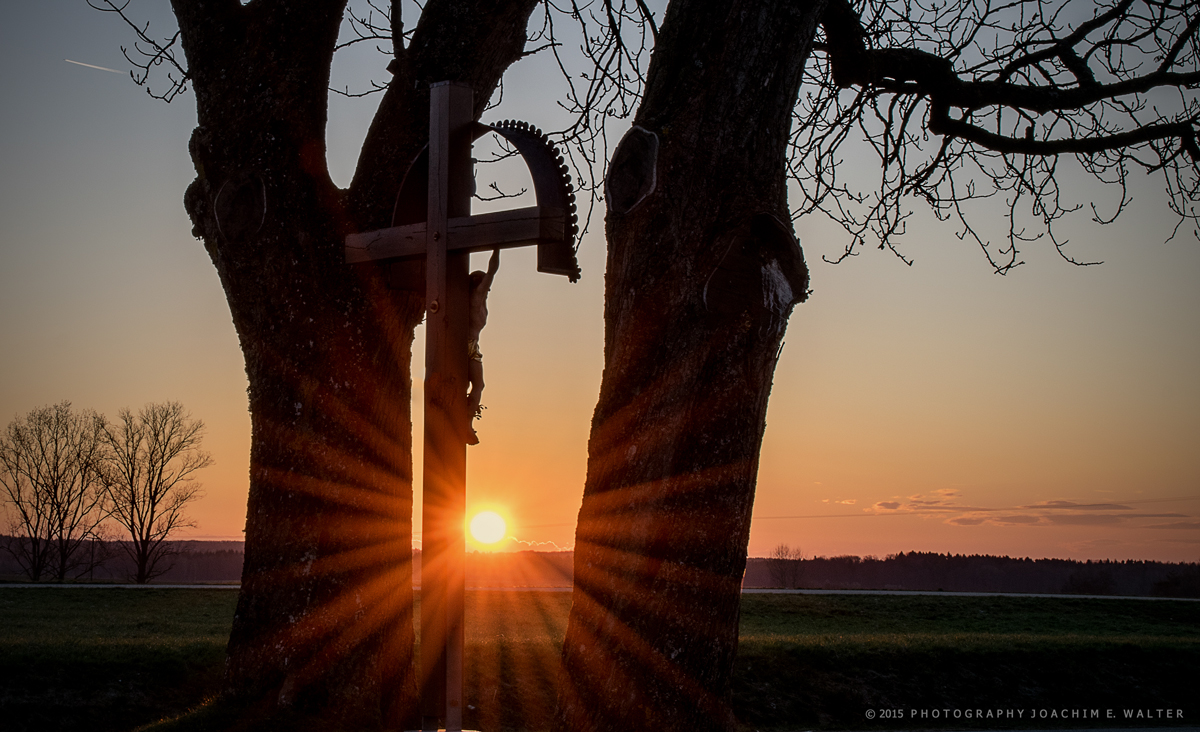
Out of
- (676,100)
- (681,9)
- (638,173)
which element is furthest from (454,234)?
(681,9)

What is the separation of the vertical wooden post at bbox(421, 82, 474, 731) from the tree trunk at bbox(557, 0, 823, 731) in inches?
20.4

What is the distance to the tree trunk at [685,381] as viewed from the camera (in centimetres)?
355

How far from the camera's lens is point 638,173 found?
12.5 ft

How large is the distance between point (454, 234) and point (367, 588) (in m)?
2.34

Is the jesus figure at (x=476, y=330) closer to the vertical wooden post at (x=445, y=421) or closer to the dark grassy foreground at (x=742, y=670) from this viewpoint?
the vertical wooden post at (x=445, y=421)

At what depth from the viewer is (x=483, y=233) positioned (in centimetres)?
370

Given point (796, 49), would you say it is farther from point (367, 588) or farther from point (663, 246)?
point (367, 588)

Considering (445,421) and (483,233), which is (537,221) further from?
(445,421)

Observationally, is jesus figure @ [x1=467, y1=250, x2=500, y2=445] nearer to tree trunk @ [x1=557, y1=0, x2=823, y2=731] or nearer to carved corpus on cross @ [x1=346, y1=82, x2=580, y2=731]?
carved corpus on cross @ [x1=346, y1=82, x2=580, y2=731]

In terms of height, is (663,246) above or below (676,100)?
below

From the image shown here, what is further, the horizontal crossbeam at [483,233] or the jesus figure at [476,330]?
the jesus figure at [476,330]

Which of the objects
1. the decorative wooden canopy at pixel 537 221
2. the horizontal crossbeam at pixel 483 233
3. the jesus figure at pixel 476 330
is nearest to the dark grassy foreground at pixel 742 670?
the jesus figure at pixel 476 330

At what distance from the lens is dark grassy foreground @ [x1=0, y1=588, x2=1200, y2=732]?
8.18m

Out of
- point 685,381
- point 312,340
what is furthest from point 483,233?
point 312,340
